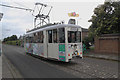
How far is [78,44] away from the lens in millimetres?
8375

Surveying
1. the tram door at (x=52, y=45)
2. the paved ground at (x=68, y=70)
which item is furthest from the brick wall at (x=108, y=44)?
the tram door at (x=52, y=45)

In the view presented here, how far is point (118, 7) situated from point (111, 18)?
1.51 metres

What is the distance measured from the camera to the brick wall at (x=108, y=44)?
13359mm

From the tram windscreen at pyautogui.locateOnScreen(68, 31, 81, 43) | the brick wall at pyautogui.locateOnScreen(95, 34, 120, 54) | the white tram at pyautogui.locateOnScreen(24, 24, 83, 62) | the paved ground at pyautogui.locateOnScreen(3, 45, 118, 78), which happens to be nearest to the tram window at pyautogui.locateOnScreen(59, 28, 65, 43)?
the white tram at pyautogui.locateOnScreen(24, 24, 83, 62)

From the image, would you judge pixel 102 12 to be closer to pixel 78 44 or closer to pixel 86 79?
pixel 78 44

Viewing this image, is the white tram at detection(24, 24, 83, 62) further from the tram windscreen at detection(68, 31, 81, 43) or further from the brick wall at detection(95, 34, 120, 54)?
the brick wall at detection(95, 34, 120, 54)

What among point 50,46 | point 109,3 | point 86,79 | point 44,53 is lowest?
point 86,79

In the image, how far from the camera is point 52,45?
843 cm

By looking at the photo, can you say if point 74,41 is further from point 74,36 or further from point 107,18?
point 107,18

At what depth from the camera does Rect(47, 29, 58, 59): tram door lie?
26.7 feet

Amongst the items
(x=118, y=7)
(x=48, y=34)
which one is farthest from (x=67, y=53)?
(x=118, y=7)

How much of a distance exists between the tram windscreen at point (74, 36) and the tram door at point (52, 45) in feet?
3.73

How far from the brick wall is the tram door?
30.4 ft

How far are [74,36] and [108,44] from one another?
8.19m
